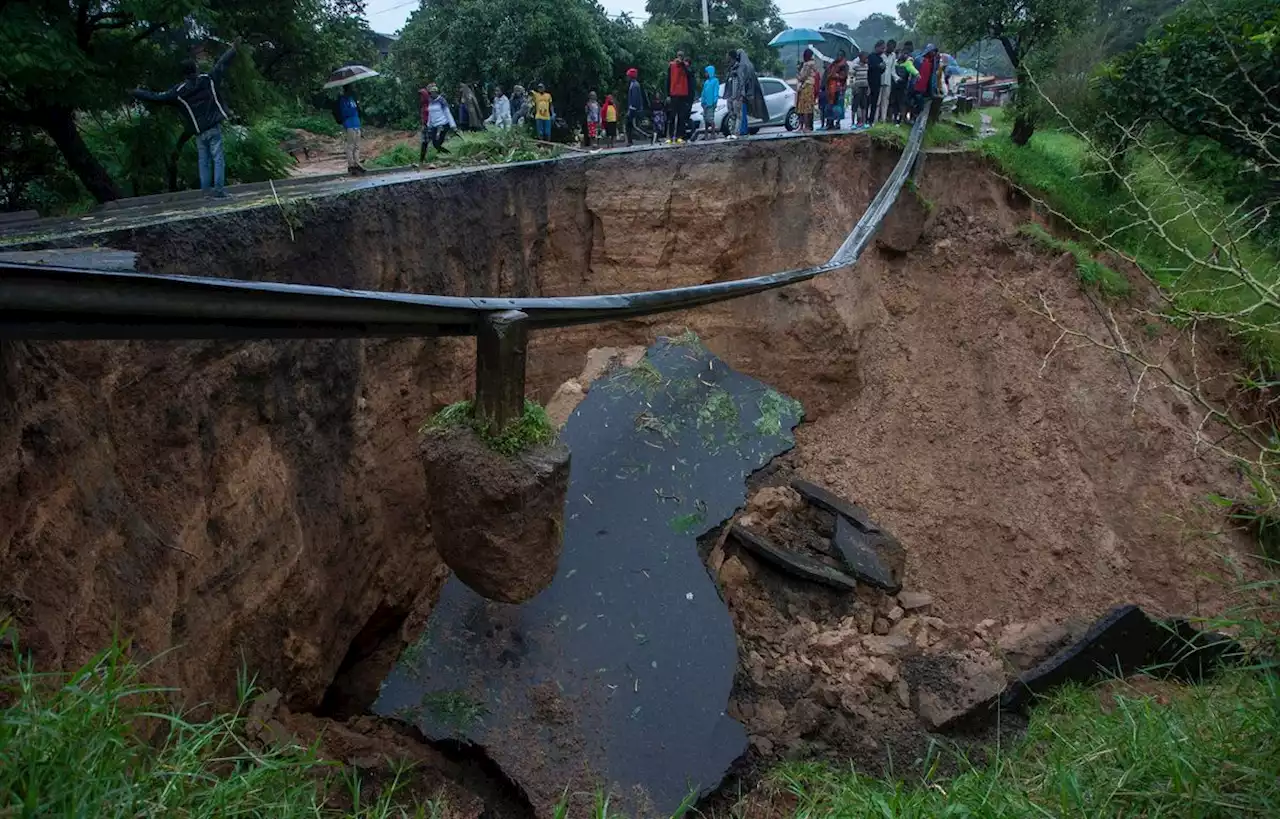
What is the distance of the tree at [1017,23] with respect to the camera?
10781mm

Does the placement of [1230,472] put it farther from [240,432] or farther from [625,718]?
[240,432]

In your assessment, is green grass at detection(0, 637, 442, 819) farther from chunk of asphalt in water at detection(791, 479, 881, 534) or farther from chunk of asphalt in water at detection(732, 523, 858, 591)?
chunk of asphalt in water at detection(791, 479, 881, 534)

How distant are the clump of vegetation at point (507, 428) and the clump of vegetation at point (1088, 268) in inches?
245

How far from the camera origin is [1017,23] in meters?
11.2

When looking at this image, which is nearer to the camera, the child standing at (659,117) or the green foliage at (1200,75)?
the green foliage at (1200,75)

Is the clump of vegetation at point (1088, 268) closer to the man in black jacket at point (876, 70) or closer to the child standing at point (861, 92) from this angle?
the man in black jacket at point (876, 70)

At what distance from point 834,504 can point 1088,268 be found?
12.0 feet

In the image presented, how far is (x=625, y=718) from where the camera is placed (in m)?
3.63

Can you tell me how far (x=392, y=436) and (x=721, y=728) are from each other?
8.34 feet

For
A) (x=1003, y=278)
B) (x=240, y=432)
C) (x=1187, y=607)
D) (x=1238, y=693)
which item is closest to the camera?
(x=1238, y=693)

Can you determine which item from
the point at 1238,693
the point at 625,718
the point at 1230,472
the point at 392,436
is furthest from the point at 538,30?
the point at 1238,693

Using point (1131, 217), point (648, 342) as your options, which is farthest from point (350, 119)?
point (1131, 217)

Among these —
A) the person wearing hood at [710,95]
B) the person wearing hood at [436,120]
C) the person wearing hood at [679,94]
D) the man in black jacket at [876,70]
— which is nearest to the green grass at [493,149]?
the person wearing hood at [436,120]

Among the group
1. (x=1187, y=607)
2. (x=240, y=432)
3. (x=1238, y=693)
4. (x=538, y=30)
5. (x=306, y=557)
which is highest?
(x=538, y=30)
